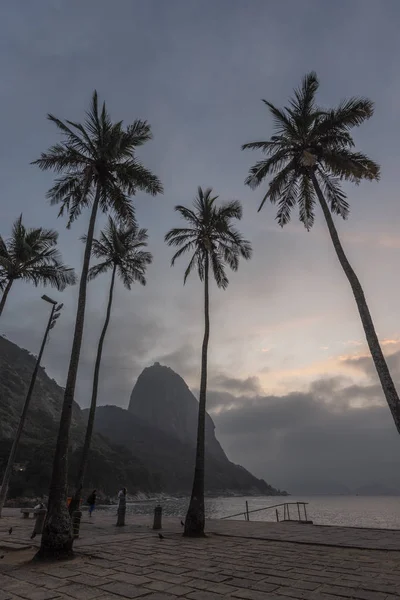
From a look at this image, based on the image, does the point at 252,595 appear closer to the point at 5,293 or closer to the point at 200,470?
the point at 200,470

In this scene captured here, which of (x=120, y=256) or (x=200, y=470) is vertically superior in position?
(x=120, y=256)

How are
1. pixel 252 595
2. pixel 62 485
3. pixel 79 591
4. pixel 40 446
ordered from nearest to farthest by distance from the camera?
pixel 252 595, pixel 79 591, pixel 62 485, pixel 40 446

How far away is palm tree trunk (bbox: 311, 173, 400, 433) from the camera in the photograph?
1009 centimetres

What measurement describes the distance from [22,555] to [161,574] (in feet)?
15.8

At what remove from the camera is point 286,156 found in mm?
15812

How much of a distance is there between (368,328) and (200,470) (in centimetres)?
916

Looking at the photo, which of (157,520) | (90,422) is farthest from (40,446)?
(157,520)

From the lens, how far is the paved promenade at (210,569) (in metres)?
5.93

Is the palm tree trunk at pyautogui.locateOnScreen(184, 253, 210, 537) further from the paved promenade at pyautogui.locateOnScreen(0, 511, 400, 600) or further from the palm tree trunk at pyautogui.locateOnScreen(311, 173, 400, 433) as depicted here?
the palm tree trunk at pyautogui.locateOnScreen(311, 173, 400, 433)

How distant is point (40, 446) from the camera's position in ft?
298

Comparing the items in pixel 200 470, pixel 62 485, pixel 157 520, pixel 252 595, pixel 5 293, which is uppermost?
pixel 5 293

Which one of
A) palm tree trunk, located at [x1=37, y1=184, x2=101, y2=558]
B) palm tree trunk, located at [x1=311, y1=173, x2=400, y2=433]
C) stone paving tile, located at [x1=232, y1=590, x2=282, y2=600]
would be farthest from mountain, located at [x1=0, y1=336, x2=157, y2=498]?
stone paving tile, located at [x1=232, y1=590, x2=282, y2=600]

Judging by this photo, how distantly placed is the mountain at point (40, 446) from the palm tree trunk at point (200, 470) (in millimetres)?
72968

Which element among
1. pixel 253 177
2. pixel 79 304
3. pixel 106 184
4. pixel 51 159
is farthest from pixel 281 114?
pixel 79 304
